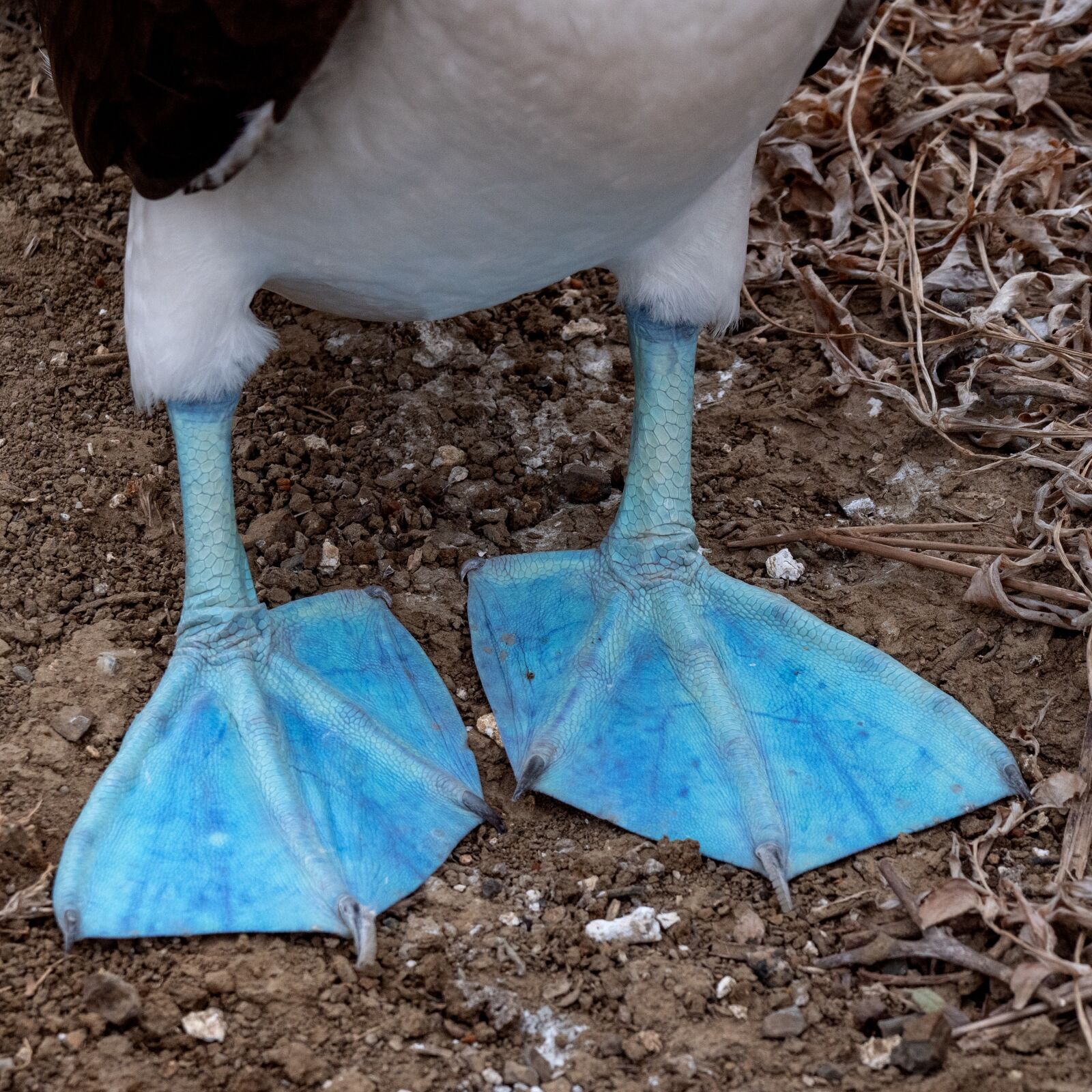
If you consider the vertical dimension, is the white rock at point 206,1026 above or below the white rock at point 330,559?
above

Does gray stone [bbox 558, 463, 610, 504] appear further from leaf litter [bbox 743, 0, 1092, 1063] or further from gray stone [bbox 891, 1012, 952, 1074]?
gray stone [bbox 891, 1012, 952, 1074]

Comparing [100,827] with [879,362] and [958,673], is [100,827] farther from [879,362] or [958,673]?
[879,362]

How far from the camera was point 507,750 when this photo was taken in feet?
8.30

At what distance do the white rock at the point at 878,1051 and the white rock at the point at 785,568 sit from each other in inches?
45.0

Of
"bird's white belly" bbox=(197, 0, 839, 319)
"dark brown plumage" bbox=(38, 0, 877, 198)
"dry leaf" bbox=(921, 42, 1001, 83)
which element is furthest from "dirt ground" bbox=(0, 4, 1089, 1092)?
"dry leaf" bbox=(921, 42, 1001, 83)

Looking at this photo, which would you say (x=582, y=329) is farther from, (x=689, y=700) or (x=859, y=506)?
(x=689, y=700)

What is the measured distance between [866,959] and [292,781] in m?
0.96

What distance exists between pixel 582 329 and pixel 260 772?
5.07ft

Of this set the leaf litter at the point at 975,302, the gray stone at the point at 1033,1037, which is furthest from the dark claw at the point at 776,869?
the gray stone at the point at 1033,1037

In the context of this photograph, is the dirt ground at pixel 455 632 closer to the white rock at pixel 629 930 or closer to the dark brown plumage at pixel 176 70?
the white rock at pixel 629 930

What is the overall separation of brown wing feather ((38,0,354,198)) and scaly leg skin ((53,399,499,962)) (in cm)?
54

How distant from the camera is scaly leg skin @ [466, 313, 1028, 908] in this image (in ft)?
7.86

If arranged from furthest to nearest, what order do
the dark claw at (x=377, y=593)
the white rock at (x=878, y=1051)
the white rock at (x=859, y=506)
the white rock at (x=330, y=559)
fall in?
the white rock at (x=859, y=506) → the white rock at (x=330, y=559) → the dark claw at (x=377, y=593) → the white rock at (x=878, y=1051)

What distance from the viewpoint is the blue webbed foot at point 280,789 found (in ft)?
7.16
